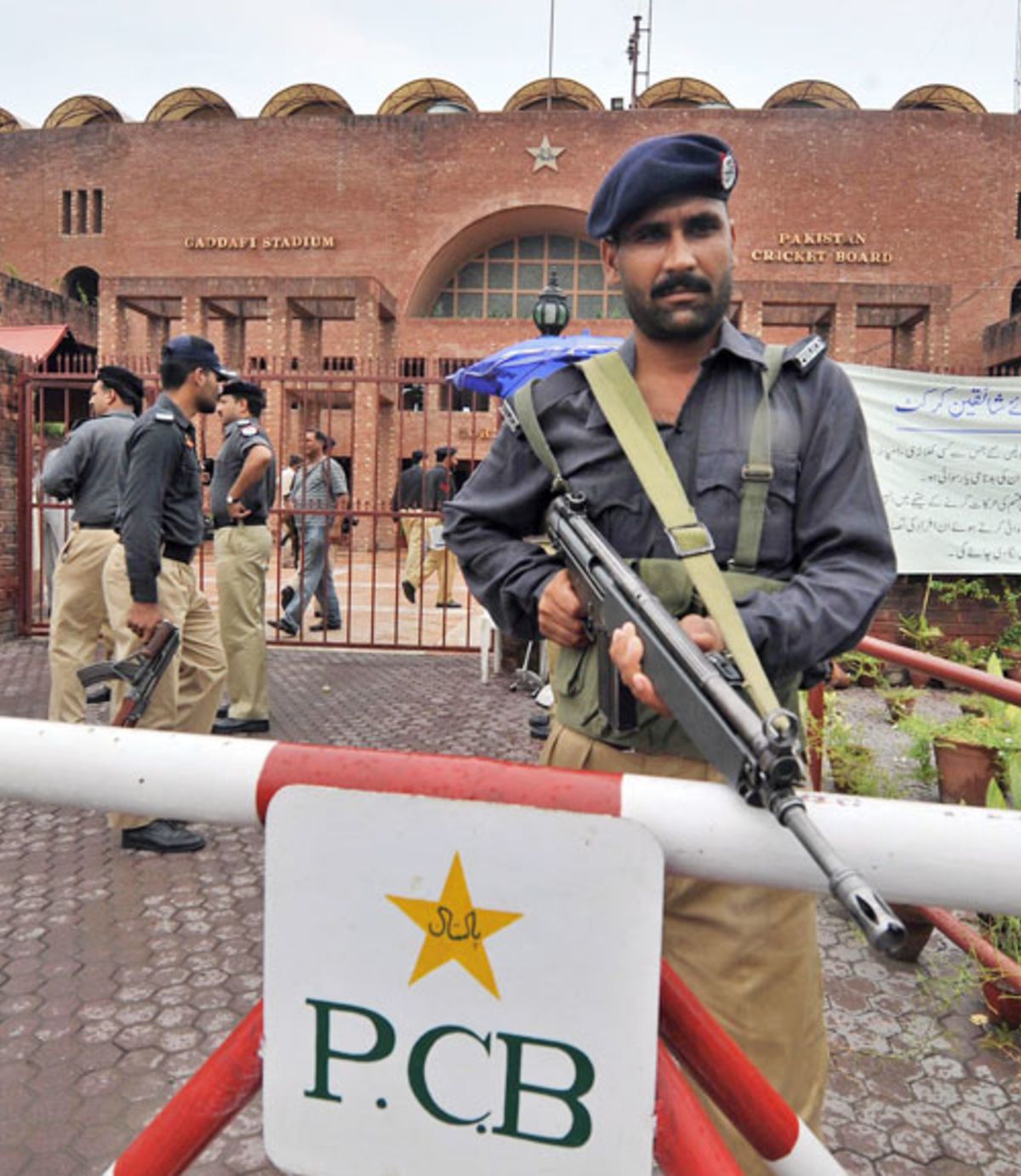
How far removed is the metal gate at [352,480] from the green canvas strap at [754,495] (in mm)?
3977

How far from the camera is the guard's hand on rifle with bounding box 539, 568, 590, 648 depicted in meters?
1.50

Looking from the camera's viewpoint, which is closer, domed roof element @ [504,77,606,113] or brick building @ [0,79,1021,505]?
brick building @ [0,79,1021,505]

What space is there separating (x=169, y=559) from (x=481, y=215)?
2290 cm

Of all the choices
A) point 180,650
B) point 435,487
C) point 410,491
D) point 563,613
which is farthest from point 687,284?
point 410,491

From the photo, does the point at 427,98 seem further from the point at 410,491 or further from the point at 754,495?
the point at 754,495

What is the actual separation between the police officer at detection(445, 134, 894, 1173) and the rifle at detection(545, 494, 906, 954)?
0.08 meters

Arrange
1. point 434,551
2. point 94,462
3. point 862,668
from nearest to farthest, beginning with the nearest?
point 94,462 → point 862,668 → point 434,551

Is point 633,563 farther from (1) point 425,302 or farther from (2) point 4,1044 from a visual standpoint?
(1) point 425,302

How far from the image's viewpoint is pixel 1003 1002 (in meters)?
2.52

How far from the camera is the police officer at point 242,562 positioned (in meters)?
5.25

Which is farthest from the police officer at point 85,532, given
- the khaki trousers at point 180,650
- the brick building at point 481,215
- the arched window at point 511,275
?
the arched window at point 511,275

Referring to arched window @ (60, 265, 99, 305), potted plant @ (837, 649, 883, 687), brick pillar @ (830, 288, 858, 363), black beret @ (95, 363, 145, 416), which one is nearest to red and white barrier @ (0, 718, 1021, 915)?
black beret @ (95, 363, 145, 416)

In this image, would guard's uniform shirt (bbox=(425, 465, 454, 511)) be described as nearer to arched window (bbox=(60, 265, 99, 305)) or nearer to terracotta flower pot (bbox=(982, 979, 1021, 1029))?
terracotta flower pot (bbox=(982, 979, 1021, 1029))

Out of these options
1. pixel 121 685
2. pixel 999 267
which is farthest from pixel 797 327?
pixel 121 685
